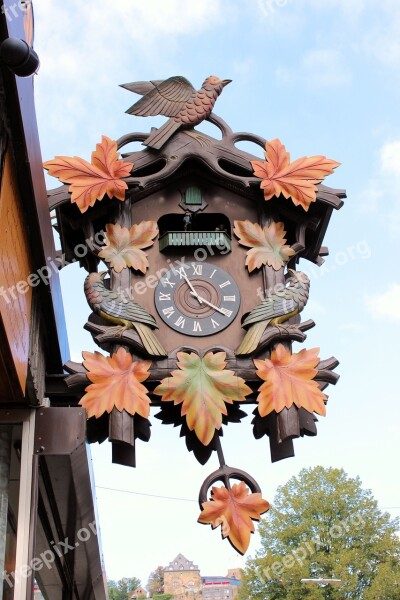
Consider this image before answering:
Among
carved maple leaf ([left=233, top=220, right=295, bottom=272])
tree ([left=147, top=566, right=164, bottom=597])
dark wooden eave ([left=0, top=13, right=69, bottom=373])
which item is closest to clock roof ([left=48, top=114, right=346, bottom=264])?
carved maple leaf ([left=233, top=220, right=295, bottom=272])

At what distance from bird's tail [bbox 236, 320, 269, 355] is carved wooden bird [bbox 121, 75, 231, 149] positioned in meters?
2.03

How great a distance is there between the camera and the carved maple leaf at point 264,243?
6770 mm

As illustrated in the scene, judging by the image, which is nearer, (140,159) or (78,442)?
(78,442)

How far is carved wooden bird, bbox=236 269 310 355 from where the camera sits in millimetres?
6277

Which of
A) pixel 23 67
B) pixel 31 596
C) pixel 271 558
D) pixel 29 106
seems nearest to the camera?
pixel 23 67

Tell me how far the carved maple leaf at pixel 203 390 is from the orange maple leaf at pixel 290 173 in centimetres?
172

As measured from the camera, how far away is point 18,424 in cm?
594

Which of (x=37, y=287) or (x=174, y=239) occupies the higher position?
(x=174, y=239)

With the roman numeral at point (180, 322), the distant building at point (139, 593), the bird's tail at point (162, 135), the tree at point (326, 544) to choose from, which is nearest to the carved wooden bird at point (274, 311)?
the roman numeral at point (180, 322)

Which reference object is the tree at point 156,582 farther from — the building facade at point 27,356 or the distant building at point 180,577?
the building facade at point 27,356

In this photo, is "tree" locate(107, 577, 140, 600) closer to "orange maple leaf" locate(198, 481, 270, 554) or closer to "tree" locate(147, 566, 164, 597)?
"tree" locate(147, 566, 164, 597)

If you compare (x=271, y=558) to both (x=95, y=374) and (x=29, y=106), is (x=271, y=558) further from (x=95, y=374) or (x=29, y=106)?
(x=29, y=106)

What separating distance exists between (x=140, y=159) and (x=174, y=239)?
0.87 m

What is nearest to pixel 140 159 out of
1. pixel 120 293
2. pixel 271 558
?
pixel 120 293
